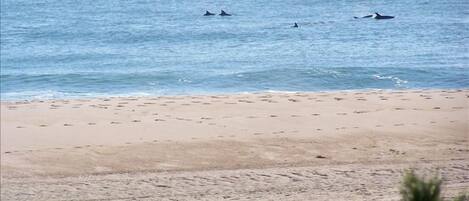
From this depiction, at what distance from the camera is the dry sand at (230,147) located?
1004 centimetres

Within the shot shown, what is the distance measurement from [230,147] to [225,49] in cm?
1840

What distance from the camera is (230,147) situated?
12.5 meters

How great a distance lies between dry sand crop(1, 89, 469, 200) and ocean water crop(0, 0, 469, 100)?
12.7 feet

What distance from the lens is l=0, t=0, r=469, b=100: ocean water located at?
70.9 ft

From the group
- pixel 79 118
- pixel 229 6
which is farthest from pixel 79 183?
pixel 229 6

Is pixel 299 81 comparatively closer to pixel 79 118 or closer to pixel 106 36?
pixel 79 118

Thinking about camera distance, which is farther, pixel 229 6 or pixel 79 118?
pixel 229 6

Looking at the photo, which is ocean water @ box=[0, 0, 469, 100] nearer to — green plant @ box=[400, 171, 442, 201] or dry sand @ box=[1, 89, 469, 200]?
dry sand @ box=[1, 89, 469, 200]

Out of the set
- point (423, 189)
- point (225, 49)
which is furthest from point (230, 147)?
point (225, 49)

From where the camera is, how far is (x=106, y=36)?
120 ft

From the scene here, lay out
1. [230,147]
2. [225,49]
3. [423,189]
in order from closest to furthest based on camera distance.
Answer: [423,189]
[230,147]
[225,49]

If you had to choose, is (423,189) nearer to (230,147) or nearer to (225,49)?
(230,147)

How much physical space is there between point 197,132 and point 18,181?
12.6ft

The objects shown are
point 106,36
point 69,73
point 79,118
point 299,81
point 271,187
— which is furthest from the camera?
point 106,36
